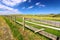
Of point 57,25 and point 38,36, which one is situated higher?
point 57,25

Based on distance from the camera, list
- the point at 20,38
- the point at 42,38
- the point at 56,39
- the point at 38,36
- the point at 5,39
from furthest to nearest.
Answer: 1. the point at 5,39
2. the point at 20,38
3. the point at 38,36
4. the point at 42,38
5. the point at 56,39

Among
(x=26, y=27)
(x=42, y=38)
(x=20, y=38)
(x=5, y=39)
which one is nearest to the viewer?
(x=42, y=38)

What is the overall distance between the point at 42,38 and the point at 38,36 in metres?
0.60

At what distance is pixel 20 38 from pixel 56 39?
3.72 m

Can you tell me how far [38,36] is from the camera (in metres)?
7.78

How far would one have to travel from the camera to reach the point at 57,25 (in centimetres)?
729

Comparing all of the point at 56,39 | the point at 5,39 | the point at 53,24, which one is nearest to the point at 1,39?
the point at 5,39

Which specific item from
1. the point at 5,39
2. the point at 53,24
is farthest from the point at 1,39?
the point at 53,24

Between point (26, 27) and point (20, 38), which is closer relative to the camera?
point (20, 38)

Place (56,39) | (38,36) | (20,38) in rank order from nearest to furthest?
(56,39)
(38,36)
(20,38)

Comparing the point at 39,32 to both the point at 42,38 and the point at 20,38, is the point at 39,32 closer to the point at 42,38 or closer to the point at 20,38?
the point at 42,38

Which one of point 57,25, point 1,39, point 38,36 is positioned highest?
point 57,25

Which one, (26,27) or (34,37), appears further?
(26,27)

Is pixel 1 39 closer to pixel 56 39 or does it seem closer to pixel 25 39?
pixel 25 39
